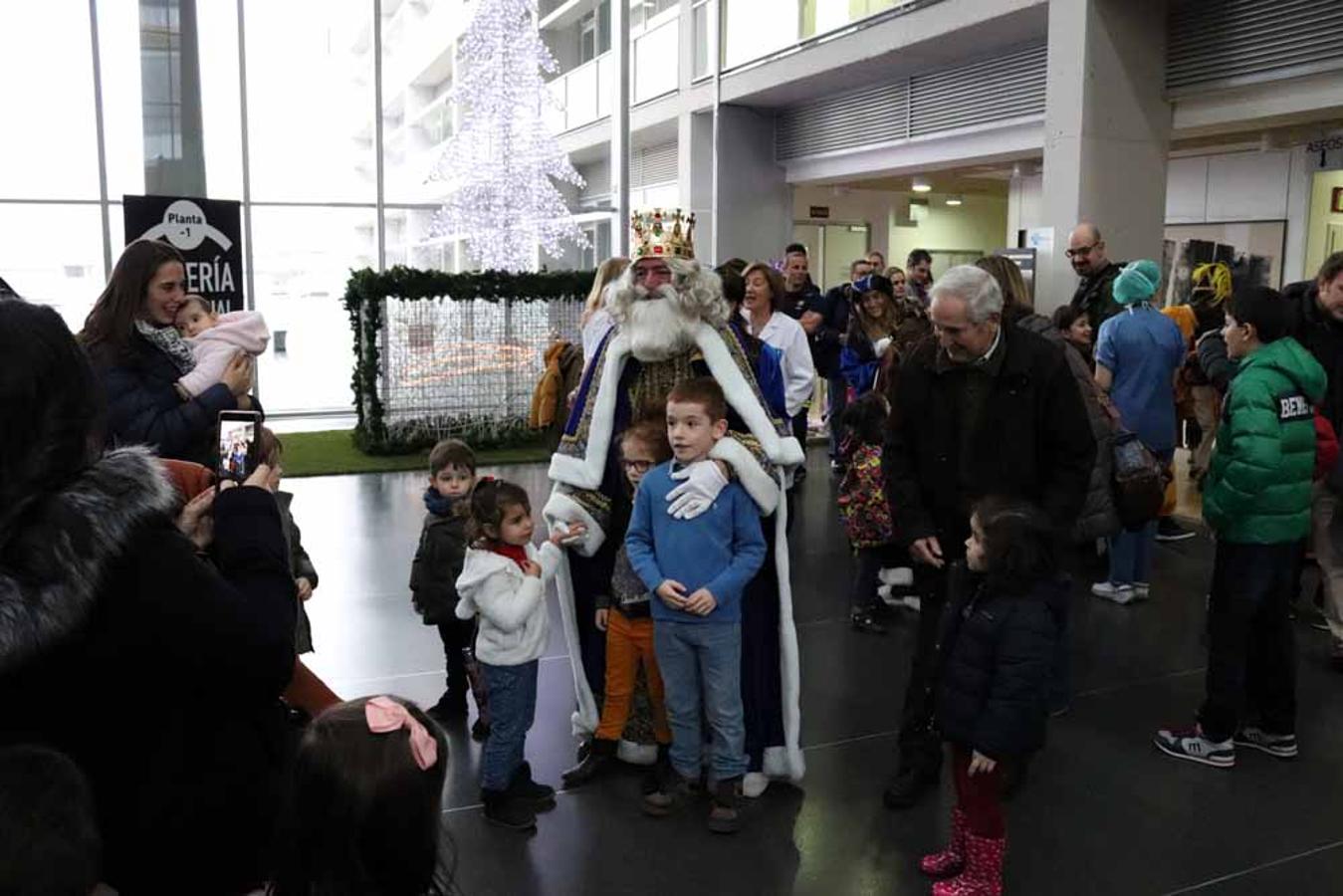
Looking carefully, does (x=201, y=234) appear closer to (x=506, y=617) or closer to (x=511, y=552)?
(x=511, y=552)

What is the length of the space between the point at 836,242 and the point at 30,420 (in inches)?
654

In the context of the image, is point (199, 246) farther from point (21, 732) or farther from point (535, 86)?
point (535, 86)

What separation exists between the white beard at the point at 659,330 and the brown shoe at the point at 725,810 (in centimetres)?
138

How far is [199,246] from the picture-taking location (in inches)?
240

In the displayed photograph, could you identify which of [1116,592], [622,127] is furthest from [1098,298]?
[622,127]

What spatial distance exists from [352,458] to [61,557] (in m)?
9.39

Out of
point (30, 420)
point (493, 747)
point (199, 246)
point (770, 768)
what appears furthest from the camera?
point (199, 246)

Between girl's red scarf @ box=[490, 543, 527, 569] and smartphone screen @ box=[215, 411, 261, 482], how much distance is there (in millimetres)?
1346

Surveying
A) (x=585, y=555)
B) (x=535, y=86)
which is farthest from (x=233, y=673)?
(x=535, y=86)

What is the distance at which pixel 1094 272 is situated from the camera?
6527mm

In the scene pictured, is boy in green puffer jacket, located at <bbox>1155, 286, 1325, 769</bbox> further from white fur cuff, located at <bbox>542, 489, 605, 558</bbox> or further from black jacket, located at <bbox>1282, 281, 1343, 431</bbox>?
white fur cuff, located at <bbox>542, 489, 605, 558</bbox>

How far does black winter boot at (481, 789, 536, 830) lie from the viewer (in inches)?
135

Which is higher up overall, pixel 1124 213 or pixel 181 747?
pixel 1124 213

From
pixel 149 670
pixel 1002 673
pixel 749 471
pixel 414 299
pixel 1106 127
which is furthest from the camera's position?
pixel 414 299
